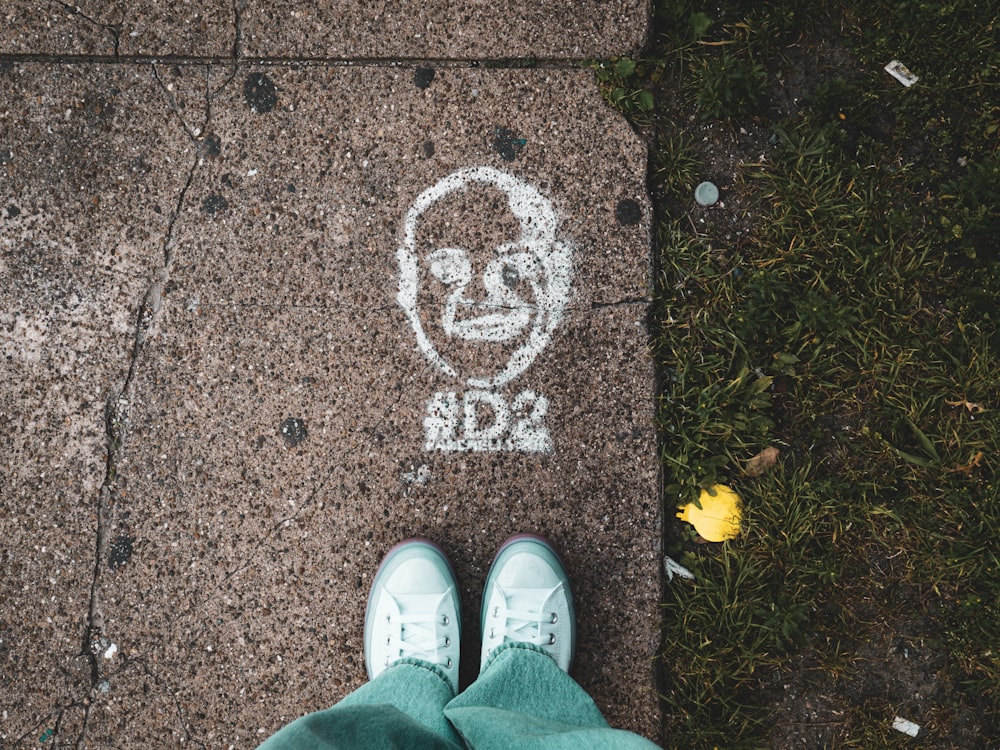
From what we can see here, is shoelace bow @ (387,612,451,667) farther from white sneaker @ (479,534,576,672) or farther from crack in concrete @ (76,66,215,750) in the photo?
crack in concrete @ (76,66,215,750)

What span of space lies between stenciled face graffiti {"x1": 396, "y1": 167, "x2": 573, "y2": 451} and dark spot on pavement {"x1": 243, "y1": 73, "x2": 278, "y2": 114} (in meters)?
0.60

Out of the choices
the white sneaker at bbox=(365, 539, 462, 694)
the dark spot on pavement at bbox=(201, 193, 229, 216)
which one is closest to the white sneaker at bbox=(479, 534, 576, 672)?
the white sneaker at bbox=(365, 539, 462, 694)

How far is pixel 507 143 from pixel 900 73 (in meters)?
1.34

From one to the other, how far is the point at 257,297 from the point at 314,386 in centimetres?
36

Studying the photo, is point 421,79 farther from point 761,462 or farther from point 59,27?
point 761,462

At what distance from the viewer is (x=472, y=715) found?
1.55 m

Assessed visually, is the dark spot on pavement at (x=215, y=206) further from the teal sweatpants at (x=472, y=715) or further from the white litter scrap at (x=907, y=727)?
the white litter scrap at (x=907, y=727)

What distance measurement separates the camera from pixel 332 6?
2084 mm

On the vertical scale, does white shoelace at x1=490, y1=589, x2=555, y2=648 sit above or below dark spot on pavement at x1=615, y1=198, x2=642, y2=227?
below

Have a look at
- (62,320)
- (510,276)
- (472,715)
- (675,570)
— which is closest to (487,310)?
(510,276)

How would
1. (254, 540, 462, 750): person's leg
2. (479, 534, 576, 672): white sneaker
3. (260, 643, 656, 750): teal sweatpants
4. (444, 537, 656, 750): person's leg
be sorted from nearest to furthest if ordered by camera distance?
(260, 643, 656, 750): teal sweatpants → (444, 537, 656, 750): person's leg → (254, 540, 462, 750): person's leg → (479, 534, 576, 672): white sneaker

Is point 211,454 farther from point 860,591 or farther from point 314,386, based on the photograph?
point 860,591

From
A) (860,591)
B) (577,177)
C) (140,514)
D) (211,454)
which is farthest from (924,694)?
(140,514)

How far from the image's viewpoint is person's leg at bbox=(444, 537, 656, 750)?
1467mm
